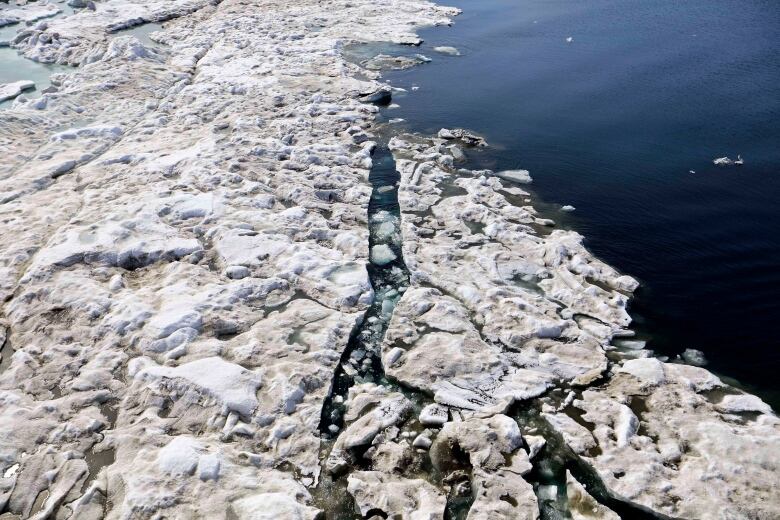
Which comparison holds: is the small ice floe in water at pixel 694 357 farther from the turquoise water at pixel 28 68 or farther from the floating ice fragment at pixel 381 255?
the turquoise water at pixel 28 68

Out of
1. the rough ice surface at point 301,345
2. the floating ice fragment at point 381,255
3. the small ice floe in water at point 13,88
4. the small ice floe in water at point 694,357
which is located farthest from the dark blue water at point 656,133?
the small ice floe in water at point 13,88

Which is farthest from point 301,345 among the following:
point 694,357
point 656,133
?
point 656,133

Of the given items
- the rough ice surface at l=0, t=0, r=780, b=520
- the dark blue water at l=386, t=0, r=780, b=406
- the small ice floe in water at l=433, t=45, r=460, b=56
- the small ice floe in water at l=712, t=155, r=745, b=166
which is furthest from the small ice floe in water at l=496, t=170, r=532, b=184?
the small ice floe in water at l=433, t=45, r=460, b=56

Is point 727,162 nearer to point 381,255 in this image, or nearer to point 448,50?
point 381,255

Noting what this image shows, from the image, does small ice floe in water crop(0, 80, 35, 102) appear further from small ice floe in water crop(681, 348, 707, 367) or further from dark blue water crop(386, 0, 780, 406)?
small ice floe in water crop(681, 348, 707, 367)

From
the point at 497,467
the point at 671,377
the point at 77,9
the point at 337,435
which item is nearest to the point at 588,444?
the point at 497,467

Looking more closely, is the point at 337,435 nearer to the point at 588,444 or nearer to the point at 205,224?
the point at 588,444
